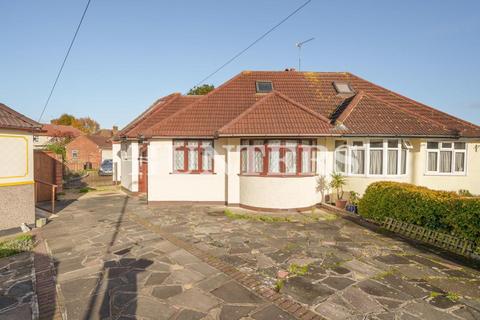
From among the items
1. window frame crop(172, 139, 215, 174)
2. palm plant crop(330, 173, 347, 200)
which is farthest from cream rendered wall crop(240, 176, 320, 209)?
window frame crop(172, 139, 215, 174)

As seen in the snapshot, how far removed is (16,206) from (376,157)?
1355cm

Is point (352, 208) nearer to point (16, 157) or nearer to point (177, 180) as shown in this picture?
point (177, 180)

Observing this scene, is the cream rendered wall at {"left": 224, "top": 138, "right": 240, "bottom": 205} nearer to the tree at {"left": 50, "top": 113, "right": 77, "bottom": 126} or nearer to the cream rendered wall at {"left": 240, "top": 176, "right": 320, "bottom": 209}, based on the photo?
the cream rendered wall at {"left": 240, "top": 176, "right": 320, "bottom": 209}

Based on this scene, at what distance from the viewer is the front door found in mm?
15570

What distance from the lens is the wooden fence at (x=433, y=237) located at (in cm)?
659

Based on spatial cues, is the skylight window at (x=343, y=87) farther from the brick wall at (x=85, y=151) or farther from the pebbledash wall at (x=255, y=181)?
the brick wall at (x=85, y=151)

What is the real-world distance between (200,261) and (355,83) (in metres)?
14.3

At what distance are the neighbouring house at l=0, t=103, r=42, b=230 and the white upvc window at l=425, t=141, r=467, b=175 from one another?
16118mm

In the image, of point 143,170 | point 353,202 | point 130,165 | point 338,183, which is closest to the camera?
point 353,202

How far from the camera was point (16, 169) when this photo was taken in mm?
8656

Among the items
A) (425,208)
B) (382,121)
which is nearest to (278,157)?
(382,121)

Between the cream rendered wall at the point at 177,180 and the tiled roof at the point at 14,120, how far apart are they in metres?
4.61

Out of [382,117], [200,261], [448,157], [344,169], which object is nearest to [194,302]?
[200,261]

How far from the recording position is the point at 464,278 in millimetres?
5535
